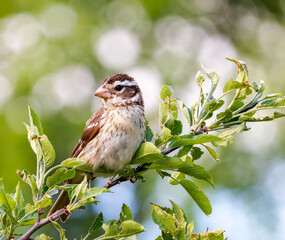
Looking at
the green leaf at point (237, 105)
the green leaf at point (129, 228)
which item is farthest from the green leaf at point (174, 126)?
the green leaf at point (129, 228)

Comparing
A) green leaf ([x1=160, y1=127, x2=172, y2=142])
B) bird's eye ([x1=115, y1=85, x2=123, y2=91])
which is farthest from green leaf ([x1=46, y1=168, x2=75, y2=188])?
bird's eye ([x1=115, y1=85, x2=123, y2=91])

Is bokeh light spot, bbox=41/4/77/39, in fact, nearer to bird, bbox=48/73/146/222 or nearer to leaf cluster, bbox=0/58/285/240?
bird, bbox=48/73/146/222

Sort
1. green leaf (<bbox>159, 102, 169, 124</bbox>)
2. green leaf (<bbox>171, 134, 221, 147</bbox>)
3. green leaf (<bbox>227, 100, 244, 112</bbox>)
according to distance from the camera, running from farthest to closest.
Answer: green leaf (<bbox>159, 102, 169, 124</bbox>) < green leaf (<bbox>227, 100, 244, 112</bbox>) < green leaf (<bbox>171, 134, 221, 147</bbox>)

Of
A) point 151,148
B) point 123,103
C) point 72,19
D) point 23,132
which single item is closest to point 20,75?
point 23,132

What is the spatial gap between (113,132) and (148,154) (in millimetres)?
1351

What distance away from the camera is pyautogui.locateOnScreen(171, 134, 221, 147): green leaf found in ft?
8.54

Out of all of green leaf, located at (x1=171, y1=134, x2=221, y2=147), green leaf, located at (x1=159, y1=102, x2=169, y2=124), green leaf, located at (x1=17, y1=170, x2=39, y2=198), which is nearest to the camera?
green leaf, located at (x1=17, y1=170, x2=39, y2=198)

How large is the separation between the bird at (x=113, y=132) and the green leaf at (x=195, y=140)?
0.67 m

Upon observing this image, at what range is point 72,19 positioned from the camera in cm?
1180

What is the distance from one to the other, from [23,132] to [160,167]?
6462mm

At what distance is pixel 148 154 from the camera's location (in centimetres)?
275

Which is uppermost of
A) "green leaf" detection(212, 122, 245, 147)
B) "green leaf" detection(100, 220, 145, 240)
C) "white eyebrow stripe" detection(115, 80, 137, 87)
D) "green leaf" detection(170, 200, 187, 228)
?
"white eyebrow stripe" detection(115, 80, 137, 87)

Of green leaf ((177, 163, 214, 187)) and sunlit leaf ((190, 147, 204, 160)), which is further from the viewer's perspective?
sunlit leaf ((190, 147, 204, 160))

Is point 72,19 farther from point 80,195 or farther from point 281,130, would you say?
point 80,195
